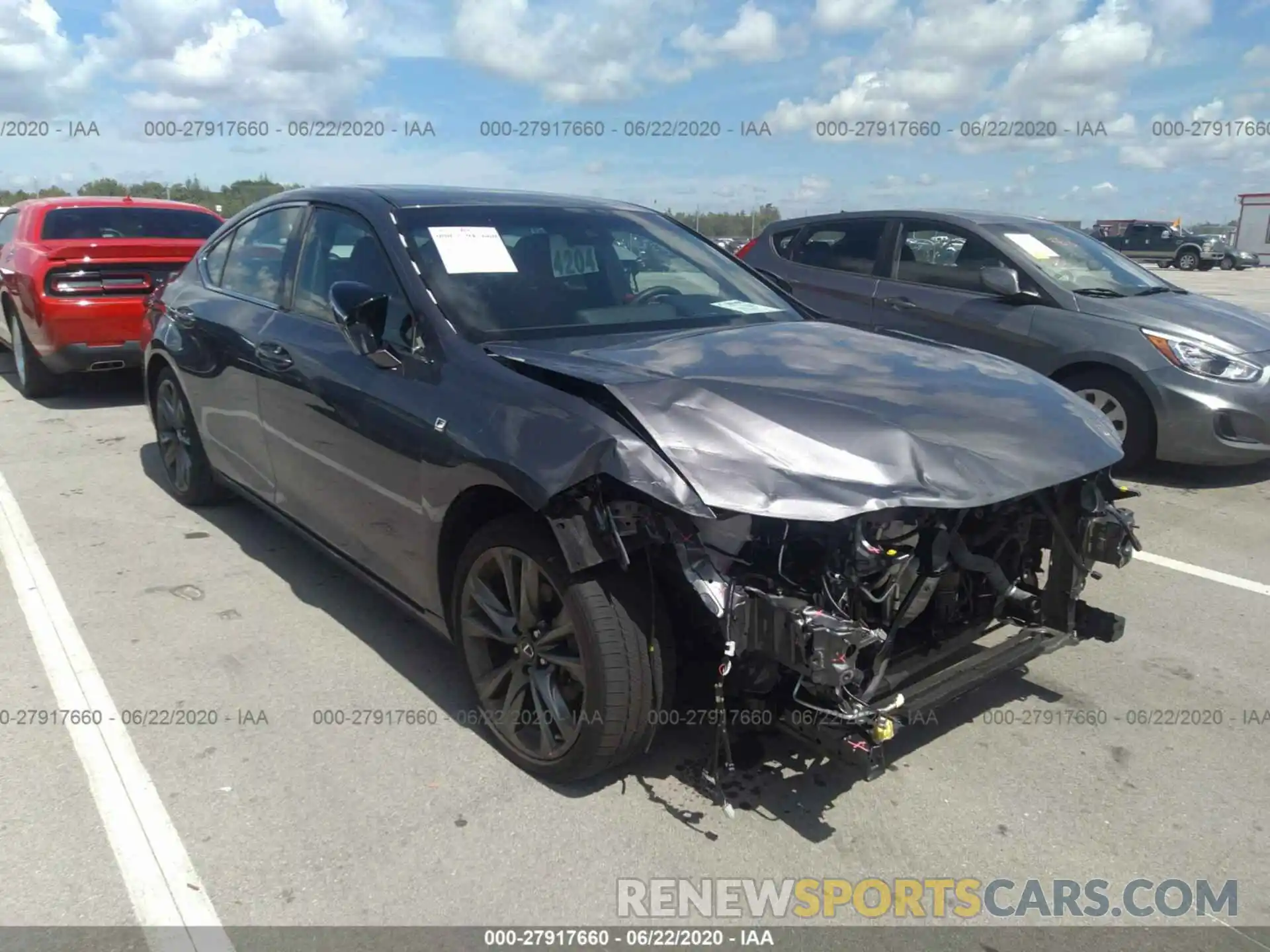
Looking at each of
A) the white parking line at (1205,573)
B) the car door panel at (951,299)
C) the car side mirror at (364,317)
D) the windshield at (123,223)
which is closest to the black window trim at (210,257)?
the car side mirror at (364,317)

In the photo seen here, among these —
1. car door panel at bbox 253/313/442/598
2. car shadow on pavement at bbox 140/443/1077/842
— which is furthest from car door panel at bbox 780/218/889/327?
car door panel at bbox 253/313/442/598

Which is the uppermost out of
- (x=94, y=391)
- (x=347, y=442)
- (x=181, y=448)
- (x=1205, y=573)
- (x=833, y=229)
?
(x=833, y=229)

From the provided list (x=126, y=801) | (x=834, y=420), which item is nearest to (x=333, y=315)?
(x=126, y=801)

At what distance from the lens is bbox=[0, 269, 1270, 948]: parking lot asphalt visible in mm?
2598

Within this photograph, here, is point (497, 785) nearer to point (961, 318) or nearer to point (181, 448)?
point (181, 448)

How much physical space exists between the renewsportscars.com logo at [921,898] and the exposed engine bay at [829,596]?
1.12 ft

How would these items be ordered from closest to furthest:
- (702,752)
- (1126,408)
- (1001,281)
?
(702,752)
(1126,408)
(1001,281)

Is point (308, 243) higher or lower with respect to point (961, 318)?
Answer: higher

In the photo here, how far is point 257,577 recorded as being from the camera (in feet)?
15.1

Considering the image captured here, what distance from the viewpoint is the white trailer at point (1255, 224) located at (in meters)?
41.8

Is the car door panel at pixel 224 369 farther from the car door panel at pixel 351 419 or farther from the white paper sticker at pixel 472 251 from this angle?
the white paper sticker at pixel 472 251

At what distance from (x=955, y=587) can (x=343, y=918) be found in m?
1.94

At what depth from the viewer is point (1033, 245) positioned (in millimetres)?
6855

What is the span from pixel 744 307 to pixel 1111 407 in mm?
3416
